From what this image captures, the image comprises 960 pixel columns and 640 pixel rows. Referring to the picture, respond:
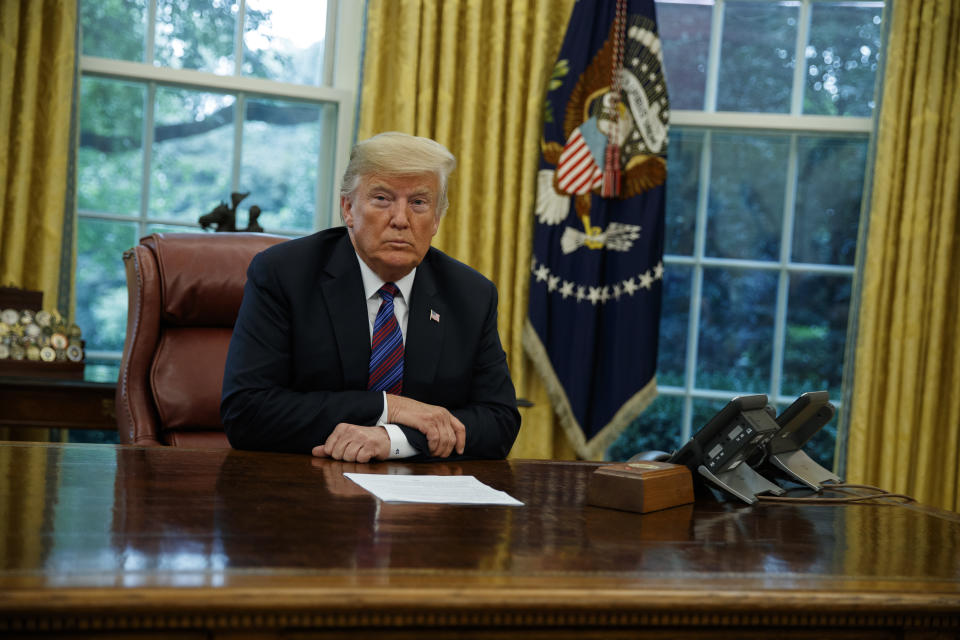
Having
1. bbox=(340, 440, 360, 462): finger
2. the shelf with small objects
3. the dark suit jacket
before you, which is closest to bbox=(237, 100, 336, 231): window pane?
the shelf with small objects

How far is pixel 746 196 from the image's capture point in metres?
3.73

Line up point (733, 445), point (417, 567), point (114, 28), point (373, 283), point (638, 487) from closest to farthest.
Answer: point (417, 567) → point (638, 487) → point (733, 445) → point (373, 283) → point (114, 28)

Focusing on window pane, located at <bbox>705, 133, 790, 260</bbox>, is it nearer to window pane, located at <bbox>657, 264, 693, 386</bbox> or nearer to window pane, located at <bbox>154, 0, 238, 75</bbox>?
window pane, located at <bbox>657, 264, 693, 386</bbox>

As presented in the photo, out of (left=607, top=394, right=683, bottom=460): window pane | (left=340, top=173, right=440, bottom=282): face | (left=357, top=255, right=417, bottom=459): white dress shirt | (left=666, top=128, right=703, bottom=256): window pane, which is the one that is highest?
(left=666, top=128, right=703, bottom=256): window pane

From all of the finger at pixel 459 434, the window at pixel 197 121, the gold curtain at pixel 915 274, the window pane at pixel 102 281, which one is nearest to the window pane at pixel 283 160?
the window at pixel 197 121

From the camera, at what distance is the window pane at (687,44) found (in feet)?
12.2

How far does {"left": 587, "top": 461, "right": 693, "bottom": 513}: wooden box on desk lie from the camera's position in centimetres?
138

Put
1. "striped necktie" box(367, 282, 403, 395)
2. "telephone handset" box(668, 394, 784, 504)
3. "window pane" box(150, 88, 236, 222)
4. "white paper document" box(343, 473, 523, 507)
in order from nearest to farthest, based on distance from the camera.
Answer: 1. "white paper document" box(343, 473, 523, 507)
2. "telephone handset" box(668, 394, 784, 504)
3. "striped necktie" box(367, 282, 403, 395)
4. "window pane" box(150, 88, 236, 222)

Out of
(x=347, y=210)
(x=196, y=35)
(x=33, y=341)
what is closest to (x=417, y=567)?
(x=347, y=210)

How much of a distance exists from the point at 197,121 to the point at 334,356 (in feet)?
6.30

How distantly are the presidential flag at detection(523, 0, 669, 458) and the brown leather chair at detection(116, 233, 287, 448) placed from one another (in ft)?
4.63

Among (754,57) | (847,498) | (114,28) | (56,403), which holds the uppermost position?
(754,57)

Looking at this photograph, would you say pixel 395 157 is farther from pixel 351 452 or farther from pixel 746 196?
pixel 746 196

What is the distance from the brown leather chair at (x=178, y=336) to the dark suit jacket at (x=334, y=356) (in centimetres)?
34
